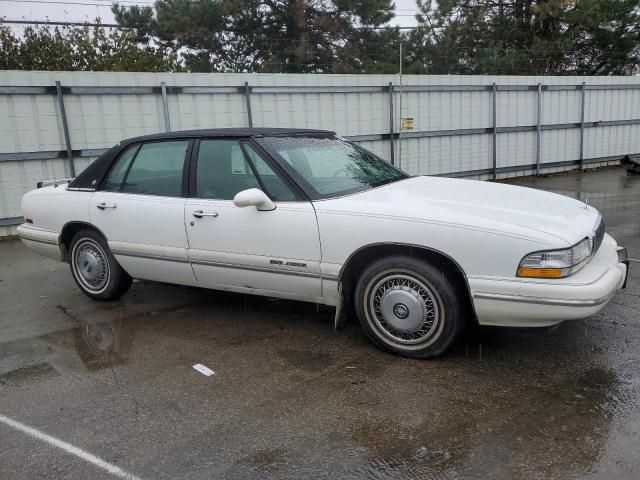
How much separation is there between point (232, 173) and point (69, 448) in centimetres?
225

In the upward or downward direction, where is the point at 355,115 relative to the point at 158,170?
upward

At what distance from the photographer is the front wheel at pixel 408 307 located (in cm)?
361

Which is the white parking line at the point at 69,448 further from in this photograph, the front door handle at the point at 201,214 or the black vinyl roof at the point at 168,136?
the black vinyl roof at the point at 168,136

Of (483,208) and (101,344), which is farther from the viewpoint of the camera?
(101,344)

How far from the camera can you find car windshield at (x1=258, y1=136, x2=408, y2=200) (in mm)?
4188

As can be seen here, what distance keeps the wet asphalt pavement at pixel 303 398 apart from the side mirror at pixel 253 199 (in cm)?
102

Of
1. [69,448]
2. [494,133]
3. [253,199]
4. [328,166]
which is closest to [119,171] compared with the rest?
[253,199]

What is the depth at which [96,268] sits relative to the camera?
5.21 meters

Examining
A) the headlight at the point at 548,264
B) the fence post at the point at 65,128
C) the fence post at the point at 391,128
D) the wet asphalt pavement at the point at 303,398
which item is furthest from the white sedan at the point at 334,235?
the fence post at the point at 391,128

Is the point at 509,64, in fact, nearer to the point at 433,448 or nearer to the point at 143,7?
the point at 143,7

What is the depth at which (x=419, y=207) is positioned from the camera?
148 inches

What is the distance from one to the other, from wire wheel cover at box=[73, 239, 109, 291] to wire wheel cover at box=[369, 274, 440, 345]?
2655 mm

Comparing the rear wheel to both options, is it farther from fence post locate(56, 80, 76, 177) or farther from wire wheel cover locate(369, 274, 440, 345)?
fence post locate(56, 80, 76, 177)

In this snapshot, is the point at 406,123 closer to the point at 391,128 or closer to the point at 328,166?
the point at 391,128
